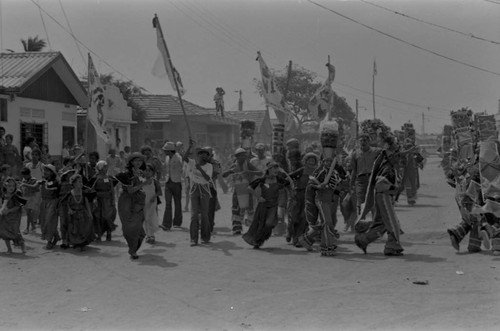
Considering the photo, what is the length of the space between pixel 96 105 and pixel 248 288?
731 centimetres

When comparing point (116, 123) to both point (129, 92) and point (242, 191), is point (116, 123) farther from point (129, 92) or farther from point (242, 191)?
point (242, 191)

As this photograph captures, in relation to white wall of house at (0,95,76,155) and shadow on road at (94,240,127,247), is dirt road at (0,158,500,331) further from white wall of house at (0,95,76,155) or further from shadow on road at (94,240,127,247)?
white wall of house at (0,95,76,155)

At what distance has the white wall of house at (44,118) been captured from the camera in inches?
817

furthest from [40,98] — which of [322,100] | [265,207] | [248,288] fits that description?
[248,288]

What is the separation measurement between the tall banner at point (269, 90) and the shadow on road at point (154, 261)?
8870 mm

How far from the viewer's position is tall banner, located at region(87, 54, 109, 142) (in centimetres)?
1305

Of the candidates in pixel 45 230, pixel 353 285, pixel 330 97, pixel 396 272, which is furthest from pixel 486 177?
pixel 330 97

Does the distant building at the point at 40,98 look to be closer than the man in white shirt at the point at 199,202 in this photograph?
No

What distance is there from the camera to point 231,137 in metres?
45.4

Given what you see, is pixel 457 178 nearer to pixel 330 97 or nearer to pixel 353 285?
pixel 353 285

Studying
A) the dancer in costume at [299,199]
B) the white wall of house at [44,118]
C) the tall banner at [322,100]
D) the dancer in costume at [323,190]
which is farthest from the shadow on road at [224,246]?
the white wall of house at [44,118]

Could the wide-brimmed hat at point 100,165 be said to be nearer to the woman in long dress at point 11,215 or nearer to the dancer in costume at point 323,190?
the woman in long dress at point 11,215

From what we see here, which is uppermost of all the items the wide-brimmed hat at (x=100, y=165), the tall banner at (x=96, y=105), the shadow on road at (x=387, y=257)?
the tall banner at (x=96, y=105)

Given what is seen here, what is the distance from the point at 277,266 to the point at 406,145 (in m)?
9.25
